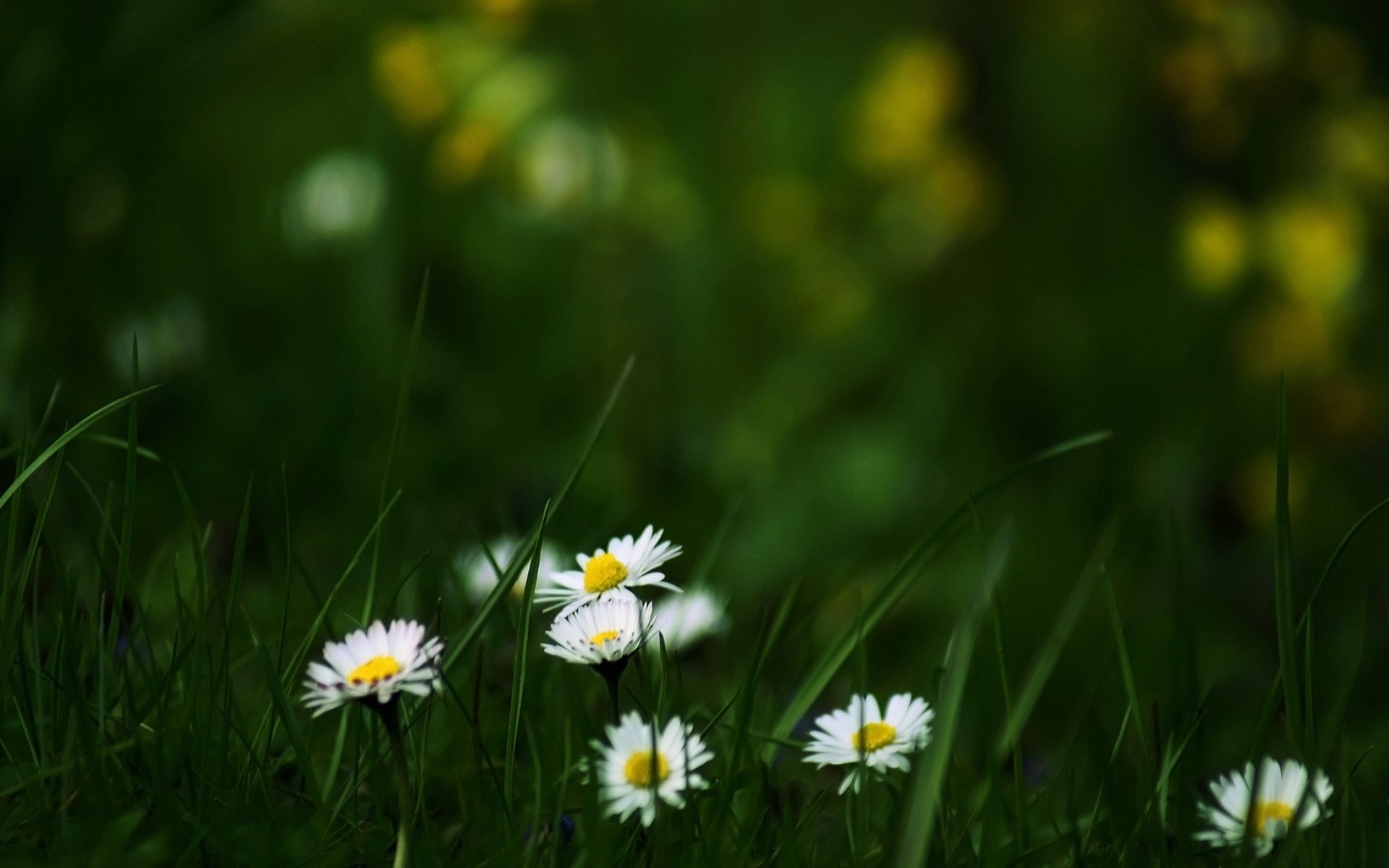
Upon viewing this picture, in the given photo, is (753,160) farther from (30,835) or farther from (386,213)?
(30,835)

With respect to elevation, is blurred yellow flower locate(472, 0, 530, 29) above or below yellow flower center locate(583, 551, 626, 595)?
above

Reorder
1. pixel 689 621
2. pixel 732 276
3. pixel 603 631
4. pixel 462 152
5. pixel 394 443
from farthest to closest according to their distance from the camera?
1. pixel 732 276
2. pixel 462 152
3. pixel 689 621
4. pixel 394 443
5. pixel 603 631

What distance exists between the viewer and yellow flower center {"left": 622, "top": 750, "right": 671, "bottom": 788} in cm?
76

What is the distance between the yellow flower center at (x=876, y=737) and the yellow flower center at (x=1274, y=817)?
0.22 m

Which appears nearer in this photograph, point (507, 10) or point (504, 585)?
point (504, 585)

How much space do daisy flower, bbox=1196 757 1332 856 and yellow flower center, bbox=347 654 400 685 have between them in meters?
0.50

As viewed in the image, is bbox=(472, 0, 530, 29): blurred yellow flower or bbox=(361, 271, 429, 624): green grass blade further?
bbox=(472, 0, 530, 29): blurred yellow flower

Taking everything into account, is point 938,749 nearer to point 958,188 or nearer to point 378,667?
point 378,667

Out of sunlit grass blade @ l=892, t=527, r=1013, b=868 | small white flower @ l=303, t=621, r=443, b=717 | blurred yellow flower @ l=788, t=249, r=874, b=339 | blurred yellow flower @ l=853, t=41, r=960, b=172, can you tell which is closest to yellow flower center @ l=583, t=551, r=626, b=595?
small white flower @ l=303, t=621, r=443, b=717

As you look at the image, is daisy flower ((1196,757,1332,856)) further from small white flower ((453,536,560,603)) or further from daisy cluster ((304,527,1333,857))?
small white flower ((453,536,560,603))

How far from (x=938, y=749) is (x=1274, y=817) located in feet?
0.96

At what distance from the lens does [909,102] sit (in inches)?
121

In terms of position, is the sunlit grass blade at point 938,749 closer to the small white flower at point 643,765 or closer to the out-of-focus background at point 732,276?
the small white flower at point 643,765

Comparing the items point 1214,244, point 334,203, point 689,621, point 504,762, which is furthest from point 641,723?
point 1214,244
